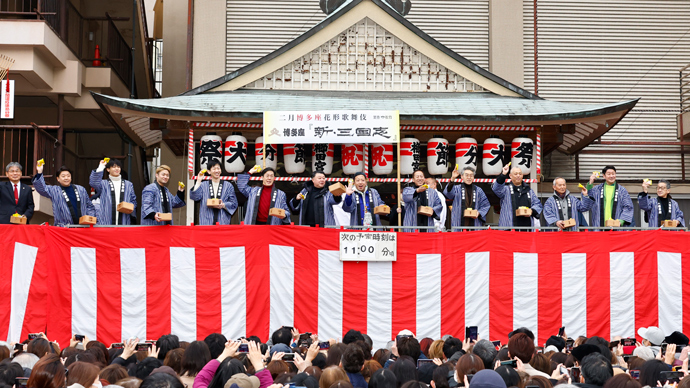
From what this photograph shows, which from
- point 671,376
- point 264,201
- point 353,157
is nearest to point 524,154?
point 353,157

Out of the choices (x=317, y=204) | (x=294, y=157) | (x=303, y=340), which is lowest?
(x=303, y=340)

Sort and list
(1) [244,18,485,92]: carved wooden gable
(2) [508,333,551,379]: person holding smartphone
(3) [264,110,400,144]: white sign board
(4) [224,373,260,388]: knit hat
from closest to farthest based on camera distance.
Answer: (4) [224,373,260,388]: knit hat, (2) [508,333,551,379]: person holding smartphone, (3) [264,110,400,144]: white sign board, (1) [244,18,485,92]: carved wooden gable

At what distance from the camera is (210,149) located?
49.8ft

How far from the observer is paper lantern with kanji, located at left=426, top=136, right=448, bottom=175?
15.6 meters

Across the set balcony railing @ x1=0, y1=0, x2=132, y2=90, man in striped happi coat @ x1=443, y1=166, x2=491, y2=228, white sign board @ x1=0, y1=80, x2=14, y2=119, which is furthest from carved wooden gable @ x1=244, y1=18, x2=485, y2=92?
balcony railing @ x1=0, y1=0, x2=132, y2=90

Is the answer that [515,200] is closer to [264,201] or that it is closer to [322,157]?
[322,157]

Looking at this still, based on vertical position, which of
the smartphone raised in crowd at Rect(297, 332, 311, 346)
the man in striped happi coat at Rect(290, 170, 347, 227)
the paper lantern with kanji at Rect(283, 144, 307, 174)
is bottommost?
the smartphone raised in crowd at Rect(297, 332, 311, 346)

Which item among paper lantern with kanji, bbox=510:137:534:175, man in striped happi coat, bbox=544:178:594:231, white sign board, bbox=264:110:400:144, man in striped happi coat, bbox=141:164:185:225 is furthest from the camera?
paper lantern with kanji, bbox=510:137:534:175

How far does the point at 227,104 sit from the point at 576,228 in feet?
22.0

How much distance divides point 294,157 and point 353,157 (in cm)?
113

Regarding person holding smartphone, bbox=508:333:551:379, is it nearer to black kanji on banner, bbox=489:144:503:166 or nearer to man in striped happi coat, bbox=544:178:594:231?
man in striped happi coat, bbox=544:178:594:231

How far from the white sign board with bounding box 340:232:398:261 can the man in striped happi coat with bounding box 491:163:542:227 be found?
2497mm

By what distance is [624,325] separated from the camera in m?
12.3

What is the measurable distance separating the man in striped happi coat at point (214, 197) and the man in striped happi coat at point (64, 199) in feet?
5.80
